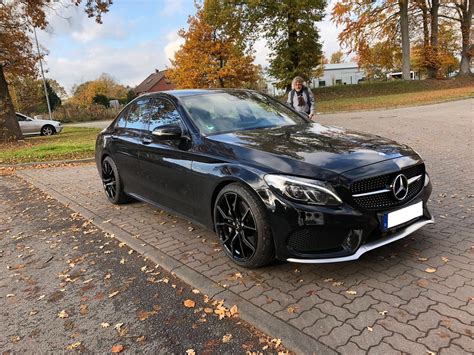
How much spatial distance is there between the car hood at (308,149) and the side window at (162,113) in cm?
74

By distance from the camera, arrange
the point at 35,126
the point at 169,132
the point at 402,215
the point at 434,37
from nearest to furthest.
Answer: the point at 402,215, the point at 169,132, the point at 35,126, the point at 434,37

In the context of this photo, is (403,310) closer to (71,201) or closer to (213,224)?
(213,224)

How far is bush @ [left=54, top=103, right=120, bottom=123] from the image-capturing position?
49156 millimetres

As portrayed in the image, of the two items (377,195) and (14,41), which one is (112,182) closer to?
(377,195)

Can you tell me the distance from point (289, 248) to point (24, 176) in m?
8.50

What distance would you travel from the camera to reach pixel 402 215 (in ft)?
10.6

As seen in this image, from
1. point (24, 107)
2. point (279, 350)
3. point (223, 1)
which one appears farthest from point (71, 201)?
point (24, 107)

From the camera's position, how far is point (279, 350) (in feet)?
8.32

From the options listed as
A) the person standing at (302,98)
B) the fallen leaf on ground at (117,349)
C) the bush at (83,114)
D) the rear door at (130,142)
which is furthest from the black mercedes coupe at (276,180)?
the bush at (83,114)

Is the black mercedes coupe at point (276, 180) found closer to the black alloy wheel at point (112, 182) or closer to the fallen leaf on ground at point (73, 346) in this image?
the black alloy wheel at point (112, 182)

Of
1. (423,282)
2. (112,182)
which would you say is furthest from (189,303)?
(112,182)

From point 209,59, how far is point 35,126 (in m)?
13.4

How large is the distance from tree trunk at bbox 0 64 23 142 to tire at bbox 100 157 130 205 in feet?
43.8

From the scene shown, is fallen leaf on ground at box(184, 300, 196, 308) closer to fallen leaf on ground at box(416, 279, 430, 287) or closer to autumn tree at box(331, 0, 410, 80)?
fallen leaf on ground at box(416, 279, 430, 287)
